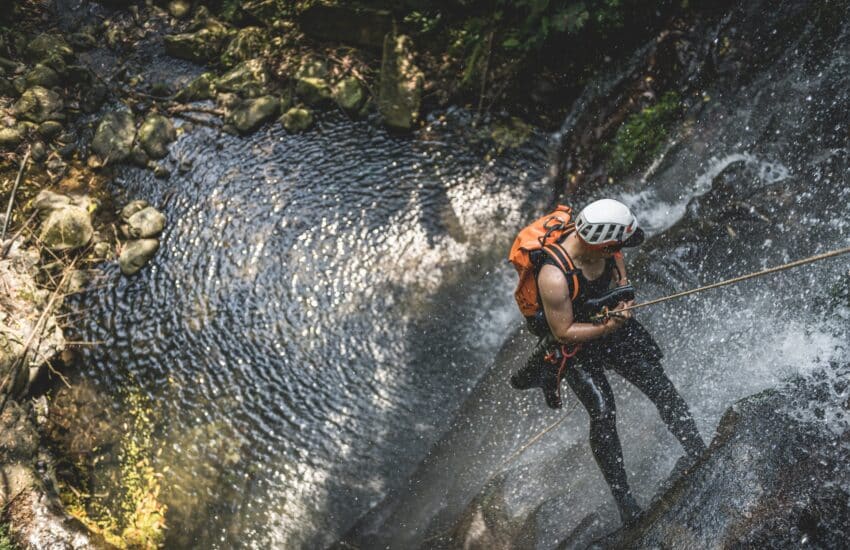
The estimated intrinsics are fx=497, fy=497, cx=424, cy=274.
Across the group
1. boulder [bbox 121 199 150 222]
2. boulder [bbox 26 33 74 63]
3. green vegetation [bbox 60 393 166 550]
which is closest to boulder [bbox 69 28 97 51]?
boulder [bbox 26 33 74 63]

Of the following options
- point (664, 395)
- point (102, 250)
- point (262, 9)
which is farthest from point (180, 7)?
point (664, 395)

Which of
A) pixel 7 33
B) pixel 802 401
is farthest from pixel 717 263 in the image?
pixel 7 33

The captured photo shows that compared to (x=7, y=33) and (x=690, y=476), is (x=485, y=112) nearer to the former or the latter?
(x=690, y=476)

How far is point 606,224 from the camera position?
3719mm

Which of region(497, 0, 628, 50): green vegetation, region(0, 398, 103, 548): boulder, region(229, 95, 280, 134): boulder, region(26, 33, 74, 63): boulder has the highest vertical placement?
region(497, 0, 628, 50): green vegetation

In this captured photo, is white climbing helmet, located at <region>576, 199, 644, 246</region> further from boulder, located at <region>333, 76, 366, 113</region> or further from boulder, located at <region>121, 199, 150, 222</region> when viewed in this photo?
boulder, located at <region>121, 199, 150, 222</region>

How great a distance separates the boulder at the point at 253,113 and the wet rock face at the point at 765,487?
8197mm

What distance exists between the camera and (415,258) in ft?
23.4

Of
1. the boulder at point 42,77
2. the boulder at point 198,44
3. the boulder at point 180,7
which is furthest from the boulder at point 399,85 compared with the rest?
the boulder at point 42,77

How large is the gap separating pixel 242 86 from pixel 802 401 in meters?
9.30

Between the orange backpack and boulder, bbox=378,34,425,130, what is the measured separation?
4.61 meters

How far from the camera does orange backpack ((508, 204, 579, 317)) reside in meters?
4.04

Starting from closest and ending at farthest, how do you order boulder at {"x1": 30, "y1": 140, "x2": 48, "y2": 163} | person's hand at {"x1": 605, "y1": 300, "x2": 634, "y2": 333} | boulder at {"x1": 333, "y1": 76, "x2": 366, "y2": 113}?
person's hand at {"x1": 605, "y1": 300, "x2": 634, "y2": 333}
boulder at {"x1": 30, "y1": 140, "x2": 48, "y2": 163}
boulder at {"x1": 333, "y1": 76, "x2": 366, "y2": 113}

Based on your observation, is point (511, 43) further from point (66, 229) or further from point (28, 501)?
point (28, 501)
